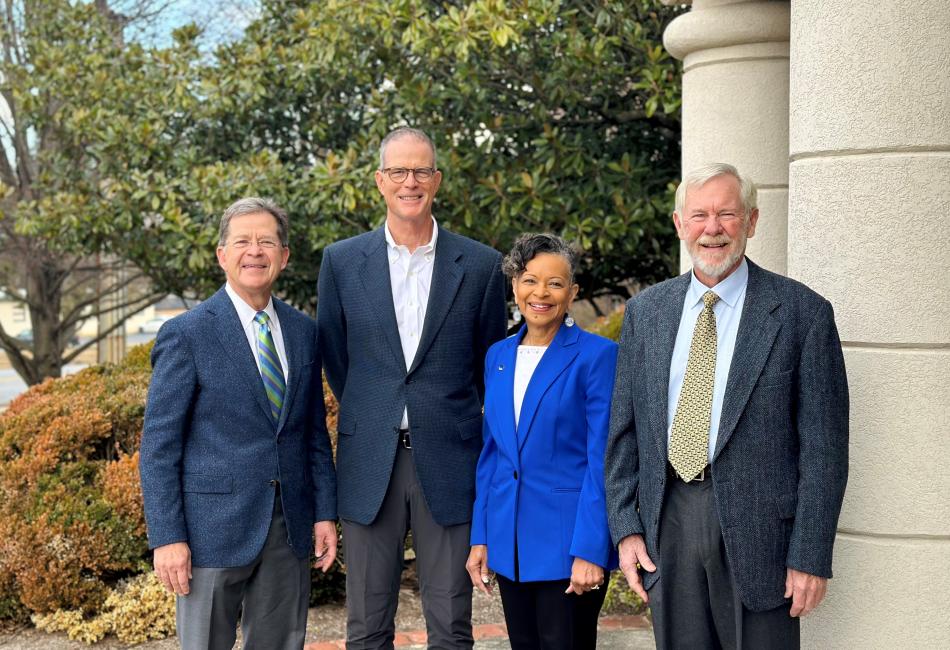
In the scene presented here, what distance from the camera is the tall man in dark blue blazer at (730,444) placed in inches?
117

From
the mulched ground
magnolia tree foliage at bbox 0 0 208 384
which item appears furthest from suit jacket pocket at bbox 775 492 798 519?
magnolia tree foliage at bbox 0 0 208 384

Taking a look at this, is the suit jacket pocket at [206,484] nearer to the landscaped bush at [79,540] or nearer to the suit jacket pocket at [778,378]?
the suit jacket pocket at [778,378]

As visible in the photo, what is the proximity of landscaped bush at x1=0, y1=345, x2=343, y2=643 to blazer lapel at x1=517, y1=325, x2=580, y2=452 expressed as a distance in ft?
9.01

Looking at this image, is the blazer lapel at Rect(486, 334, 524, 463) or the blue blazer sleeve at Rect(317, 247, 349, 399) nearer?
the blazer lapel at Rect(486, 334, 524, 463)

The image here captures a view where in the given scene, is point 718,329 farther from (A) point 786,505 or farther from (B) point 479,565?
(B) point 479,565

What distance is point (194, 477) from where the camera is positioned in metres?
3.44

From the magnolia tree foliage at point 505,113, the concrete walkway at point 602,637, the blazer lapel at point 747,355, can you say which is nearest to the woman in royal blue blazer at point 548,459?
the blazer lapel at point 747,355

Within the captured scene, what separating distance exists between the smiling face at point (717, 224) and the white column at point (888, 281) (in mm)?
622

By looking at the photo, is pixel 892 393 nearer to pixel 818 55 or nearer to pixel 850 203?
pixel 850 203

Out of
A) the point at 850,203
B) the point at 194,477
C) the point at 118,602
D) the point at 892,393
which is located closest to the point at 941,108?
the point at 850,203

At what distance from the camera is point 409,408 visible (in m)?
3.80

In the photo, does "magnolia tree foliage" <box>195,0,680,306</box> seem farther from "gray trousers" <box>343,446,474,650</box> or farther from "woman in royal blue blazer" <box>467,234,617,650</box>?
"gray trousers" <box>343,446,474,650</box>

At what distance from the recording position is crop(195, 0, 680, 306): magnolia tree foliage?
7.19m

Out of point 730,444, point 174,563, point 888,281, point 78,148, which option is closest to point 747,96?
point 888,281
